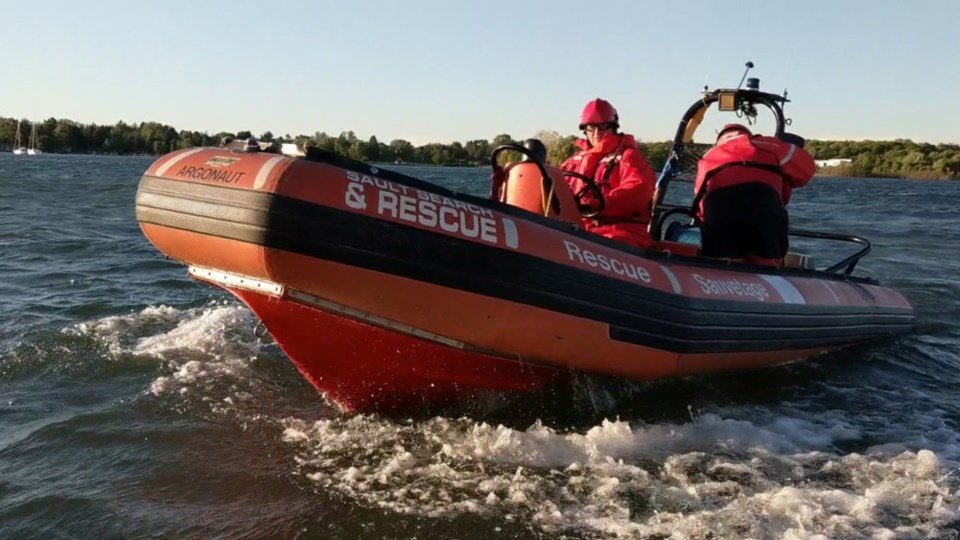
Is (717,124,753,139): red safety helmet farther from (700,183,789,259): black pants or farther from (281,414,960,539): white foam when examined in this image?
(281,414,960,539): white foam

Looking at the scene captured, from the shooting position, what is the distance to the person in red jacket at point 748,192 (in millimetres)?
5969

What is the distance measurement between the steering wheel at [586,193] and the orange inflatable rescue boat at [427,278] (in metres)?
0.59

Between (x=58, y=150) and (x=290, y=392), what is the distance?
102921 millimetres

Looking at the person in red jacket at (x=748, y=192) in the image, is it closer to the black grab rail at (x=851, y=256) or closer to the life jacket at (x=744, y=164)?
the life jacket at (x=744, y=164)

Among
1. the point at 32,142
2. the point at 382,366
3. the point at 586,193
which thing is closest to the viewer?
the point at 382,366

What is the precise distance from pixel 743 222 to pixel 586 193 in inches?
51.1

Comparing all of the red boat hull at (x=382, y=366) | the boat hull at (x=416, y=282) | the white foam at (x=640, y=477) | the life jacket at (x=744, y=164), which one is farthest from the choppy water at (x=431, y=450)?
the life jacket at (x=744, y=164)

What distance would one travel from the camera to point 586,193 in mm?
5707

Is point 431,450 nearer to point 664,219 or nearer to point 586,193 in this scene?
point 586,193

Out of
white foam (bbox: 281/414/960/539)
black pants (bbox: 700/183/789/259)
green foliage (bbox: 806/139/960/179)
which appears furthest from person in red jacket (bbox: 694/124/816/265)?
green foliage (bbox: 806/139/960/179)

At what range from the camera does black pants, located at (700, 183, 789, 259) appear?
5.95 meters

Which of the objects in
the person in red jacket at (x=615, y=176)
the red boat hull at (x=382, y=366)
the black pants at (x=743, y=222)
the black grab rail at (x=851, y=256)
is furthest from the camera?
the black grab rail at (x=851, y=256)

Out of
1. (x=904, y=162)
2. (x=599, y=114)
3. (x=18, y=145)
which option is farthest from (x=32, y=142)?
(x=599, y=114)

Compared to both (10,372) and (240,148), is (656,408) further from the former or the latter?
(10,372)
